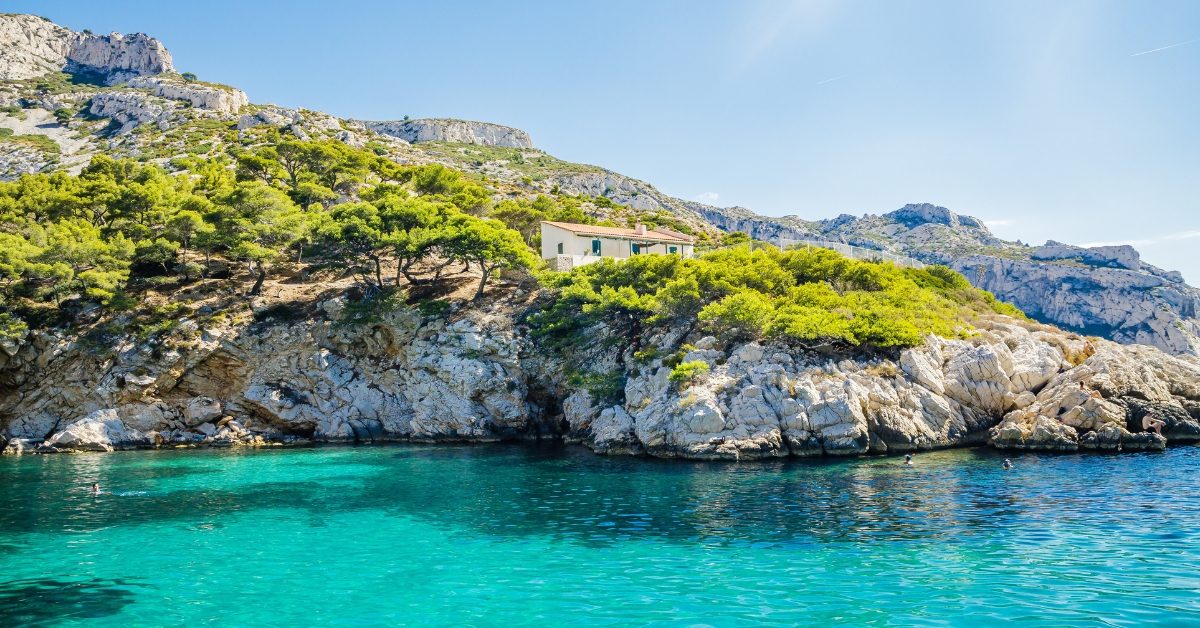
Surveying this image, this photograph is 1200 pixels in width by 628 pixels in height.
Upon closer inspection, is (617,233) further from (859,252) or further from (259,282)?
(259,282)

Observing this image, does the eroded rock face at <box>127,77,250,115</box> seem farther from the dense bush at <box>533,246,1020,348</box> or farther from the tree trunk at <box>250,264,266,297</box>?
the dense bush at <box>533,246,1020,348</box>

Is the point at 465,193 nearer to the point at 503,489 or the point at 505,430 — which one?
the point at 505,430

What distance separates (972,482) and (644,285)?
23.8m

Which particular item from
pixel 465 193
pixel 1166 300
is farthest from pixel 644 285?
pixel 1166 300

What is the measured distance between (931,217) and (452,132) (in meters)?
136

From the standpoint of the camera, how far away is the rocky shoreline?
2997 centimetres

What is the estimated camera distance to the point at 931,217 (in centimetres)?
18338

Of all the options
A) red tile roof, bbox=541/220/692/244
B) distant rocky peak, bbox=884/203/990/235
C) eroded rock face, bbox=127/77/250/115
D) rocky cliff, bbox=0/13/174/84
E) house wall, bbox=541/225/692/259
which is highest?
rocky cliff, bbox=0/13/174/84

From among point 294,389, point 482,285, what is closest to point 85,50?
point 294,389

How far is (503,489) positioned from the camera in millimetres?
25094

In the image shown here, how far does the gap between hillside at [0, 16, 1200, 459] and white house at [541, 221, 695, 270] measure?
4.37 m

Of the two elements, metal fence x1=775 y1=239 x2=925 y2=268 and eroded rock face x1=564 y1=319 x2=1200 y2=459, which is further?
metal fence x1=775 y1=239 x2=925 y2=268

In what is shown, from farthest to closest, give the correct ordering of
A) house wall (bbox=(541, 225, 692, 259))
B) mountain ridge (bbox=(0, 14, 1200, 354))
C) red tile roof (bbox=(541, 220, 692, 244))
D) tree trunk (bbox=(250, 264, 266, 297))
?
mountain ridge (bbox=(0, 14, 1200, 354))
red tile roof (bbox=(541, 220, 692, 244))
house wall (bbox=(541, 225, 692, 259))
tree trunk (bbox=(250, 264, 266, 297))

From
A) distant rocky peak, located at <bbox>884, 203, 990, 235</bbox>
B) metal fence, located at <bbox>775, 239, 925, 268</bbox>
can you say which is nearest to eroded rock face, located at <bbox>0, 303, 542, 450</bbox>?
metal fence, located at <bbox>775, 239, 925, 268</bbox>
